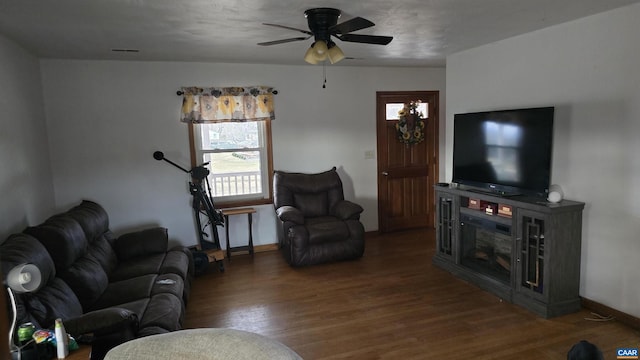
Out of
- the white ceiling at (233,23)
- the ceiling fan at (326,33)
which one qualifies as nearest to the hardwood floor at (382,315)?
the ceiling fan at (326,33)

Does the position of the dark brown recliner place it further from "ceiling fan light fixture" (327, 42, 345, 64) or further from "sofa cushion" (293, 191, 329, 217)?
"ceiling fan light fixture" (327, 42, 345, 64)

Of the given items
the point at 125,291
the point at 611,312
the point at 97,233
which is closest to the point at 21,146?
the point at 97,233

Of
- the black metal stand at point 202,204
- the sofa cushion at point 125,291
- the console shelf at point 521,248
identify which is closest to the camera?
the sofa cushion at point 125,291

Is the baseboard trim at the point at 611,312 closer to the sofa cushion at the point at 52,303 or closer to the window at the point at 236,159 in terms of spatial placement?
the window at the point at 236,159

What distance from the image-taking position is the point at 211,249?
15.6 feet

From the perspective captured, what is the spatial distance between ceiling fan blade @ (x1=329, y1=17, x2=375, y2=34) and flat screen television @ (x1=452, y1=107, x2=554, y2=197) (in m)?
1.77

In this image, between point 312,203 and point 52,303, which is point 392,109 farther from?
point 52,303

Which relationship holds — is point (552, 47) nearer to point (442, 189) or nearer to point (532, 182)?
point (532, 182)

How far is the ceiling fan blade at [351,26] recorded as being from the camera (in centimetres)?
248

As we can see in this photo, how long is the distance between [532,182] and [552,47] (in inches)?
45.4

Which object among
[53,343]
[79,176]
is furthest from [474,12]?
[79,176]

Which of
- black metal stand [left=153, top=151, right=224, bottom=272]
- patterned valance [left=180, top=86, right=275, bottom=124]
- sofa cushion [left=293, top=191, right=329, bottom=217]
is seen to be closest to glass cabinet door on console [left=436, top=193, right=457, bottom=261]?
sofa cushion [left=293, top=191, right=329, bottom=217]

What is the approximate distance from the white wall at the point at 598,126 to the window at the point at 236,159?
120 inches

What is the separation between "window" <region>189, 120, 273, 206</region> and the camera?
5.13 meters
